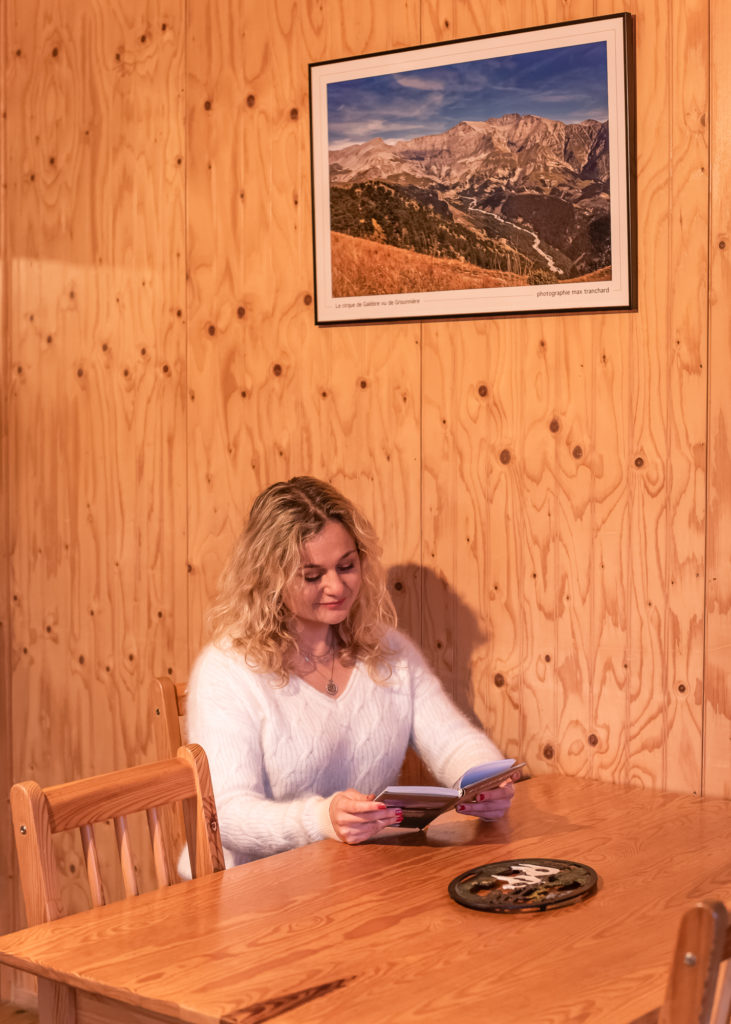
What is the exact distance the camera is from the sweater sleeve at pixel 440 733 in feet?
8.27

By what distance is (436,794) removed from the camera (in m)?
2.01

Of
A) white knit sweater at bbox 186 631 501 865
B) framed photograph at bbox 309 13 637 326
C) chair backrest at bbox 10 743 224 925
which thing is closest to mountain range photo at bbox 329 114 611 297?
framed photograph at bbox 309 13 637 326

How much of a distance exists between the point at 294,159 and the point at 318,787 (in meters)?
1.38

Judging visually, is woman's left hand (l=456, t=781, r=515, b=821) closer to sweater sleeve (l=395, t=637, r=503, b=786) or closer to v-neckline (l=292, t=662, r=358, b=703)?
sweater sleeve (l=395, t=637, r=503, b=786)

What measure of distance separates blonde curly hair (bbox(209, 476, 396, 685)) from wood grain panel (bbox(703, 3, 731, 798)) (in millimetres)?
632

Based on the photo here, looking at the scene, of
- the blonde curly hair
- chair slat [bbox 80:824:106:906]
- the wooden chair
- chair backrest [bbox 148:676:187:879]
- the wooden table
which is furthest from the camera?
chair backrest [bbox 148:676:187:879]

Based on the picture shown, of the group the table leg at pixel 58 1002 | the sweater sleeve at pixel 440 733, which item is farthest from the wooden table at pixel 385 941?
the sweater sleeve at pixel 440 733

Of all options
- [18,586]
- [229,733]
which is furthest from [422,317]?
[18,586]

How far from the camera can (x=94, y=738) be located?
128 inches

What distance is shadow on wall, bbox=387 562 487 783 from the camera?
8.80 feet

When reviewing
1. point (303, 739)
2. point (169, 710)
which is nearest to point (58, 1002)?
point (303, 739)

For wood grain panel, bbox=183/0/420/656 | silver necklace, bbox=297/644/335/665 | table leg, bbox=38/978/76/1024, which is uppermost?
wood grain panel, bbox=183/0/420/656

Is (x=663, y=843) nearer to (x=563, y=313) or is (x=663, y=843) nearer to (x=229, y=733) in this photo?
(x=229, y=733)

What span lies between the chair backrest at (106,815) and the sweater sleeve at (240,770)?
13 centimetres
